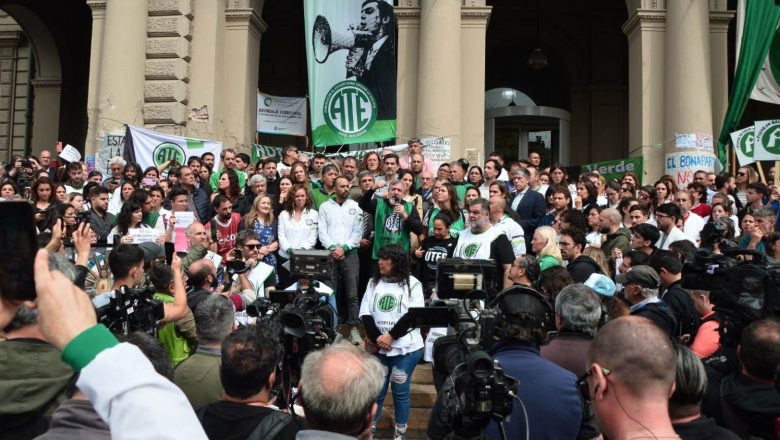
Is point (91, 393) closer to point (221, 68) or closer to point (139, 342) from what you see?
point (139, 342)

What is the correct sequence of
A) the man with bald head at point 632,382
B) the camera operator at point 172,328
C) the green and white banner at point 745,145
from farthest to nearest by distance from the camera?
the green and white banner at point 745,145
the camera operator at point 172,328
the man with bald head at point 632,382

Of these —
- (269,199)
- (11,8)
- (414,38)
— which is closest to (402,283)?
(269,199)

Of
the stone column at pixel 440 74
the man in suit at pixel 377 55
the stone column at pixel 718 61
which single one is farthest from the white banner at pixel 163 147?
the stone column at pixel 718 61

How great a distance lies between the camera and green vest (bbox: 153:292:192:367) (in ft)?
18.6

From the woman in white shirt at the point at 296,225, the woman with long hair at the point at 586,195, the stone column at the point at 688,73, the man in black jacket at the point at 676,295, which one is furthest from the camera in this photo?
the stone column at the point at 688,73

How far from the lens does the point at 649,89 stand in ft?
50.9

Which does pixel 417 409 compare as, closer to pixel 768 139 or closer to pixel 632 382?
pixel 632 382

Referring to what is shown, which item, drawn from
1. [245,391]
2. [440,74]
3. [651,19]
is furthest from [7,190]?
[651,19]

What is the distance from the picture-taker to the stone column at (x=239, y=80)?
16188mm

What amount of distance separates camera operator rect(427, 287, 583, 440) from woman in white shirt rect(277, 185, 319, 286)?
5.85 metres

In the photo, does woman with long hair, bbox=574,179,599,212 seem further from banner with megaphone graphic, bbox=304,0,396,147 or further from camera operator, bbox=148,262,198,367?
camera operator, bbox=148,262,198,367

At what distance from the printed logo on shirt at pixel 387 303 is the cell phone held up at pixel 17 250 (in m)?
5.76

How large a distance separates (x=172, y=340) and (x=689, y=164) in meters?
11.3

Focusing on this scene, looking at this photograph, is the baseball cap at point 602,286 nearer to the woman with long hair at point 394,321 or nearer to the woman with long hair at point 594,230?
the woman with long hair at point 394,321
